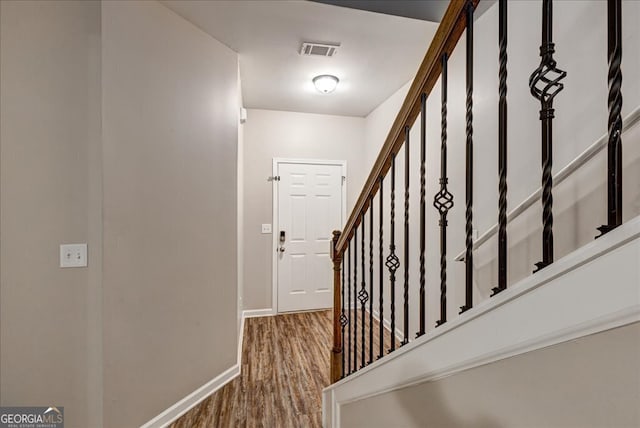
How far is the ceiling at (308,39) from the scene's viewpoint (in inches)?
85.0

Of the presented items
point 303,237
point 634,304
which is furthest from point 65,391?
point 303,237

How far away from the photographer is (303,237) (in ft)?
14.1

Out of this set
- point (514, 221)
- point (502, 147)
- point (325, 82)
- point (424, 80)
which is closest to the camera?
point (502, 147)

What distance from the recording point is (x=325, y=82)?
314 cm

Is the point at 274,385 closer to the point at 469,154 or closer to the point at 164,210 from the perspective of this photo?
the point at 164,210

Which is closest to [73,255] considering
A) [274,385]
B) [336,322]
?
[336,322]

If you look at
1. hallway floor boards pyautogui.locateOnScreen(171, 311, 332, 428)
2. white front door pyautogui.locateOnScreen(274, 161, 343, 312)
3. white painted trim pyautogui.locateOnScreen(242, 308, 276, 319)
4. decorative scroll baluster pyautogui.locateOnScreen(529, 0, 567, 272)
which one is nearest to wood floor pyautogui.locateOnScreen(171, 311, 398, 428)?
hallway floor boards pyautogui.locateOnScreen(171, 311, 332, 428)

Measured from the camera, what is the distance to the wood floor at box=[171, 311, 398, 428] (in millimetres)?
2094

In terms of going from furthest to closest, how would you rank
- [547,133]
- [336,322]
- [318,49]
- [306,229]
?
[306,229] → [318,49] → [336,322] → [547,133]

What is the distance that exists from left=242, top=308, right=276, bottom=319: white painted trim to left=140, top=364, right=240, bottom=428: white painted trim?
1.42m

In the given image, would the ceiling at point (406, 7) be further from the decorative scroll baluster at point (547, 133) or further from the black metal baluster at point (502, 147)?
the decorative scroll baluster at point (547, 133)

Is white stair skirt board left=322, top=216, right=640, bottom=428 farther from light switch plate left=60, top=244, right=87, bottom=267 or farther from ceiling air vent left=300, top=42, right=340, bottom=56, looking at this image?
ceiling air vent left=300, top=42, right=340, bottom=56

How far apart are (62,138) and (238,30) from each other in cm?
137

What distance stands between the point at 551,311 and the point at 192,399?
2.36 meters
